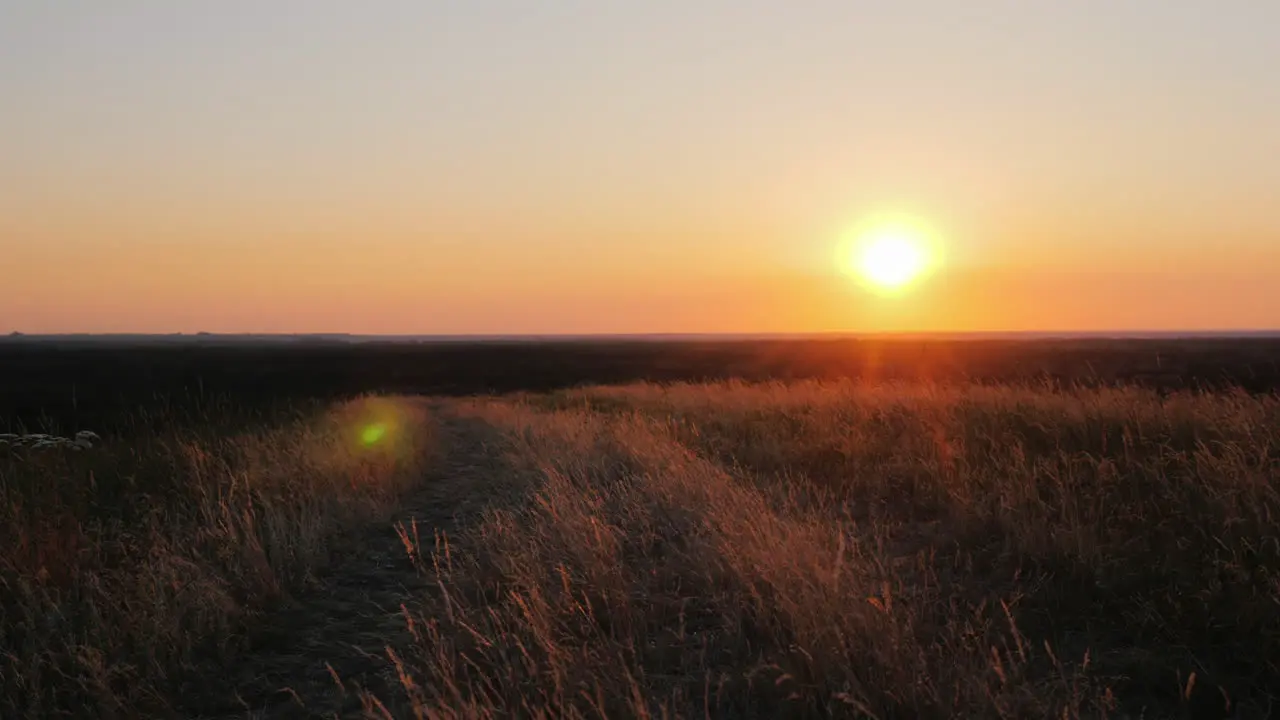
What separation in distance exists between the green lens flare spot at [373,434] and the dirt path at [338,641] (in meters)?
5.33

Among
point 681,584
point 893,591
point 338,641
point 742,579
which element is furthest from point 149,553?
point 893,591

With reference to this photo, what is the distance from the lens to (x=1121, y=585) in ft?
13.1

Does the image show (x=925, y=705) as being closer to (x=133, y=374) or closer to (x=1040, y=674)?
(x=1040, y=674)

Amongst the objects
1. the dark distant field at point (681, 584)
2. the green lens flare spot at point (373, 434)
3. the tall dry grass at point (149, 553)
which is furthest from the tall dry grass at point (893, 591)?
the green lens flare spot at point (373, 434)

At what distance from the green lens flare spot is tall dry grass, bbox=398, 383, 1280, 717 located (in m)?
5.49

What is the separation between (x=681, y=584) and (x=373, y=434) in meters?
10.6

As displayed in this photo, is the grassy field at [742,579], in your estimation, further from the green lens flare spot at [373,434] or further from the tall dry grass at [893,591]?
the green lens flare spot at [373,434]

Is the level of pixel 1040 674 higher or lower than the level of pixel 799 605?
lower

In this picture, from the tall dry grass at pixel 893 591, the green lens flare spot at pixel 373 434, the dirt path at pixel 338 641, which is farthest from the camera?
the green lens flare spot at pixel 373 434

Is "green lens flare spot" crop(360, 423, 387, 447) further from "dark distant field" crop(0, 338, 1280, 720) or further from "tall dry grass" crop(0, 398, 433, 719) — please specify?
"dark distant field" crop(0, 338, 1280, 720)

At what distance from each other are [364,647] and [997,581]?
3.84 metres

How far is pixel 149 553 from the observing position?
4.84 m

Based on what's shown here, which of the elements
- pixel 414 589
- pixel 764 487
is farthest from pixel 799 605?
pixel 764 487

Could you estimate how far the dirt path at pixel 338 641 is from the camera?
11.4 ft
